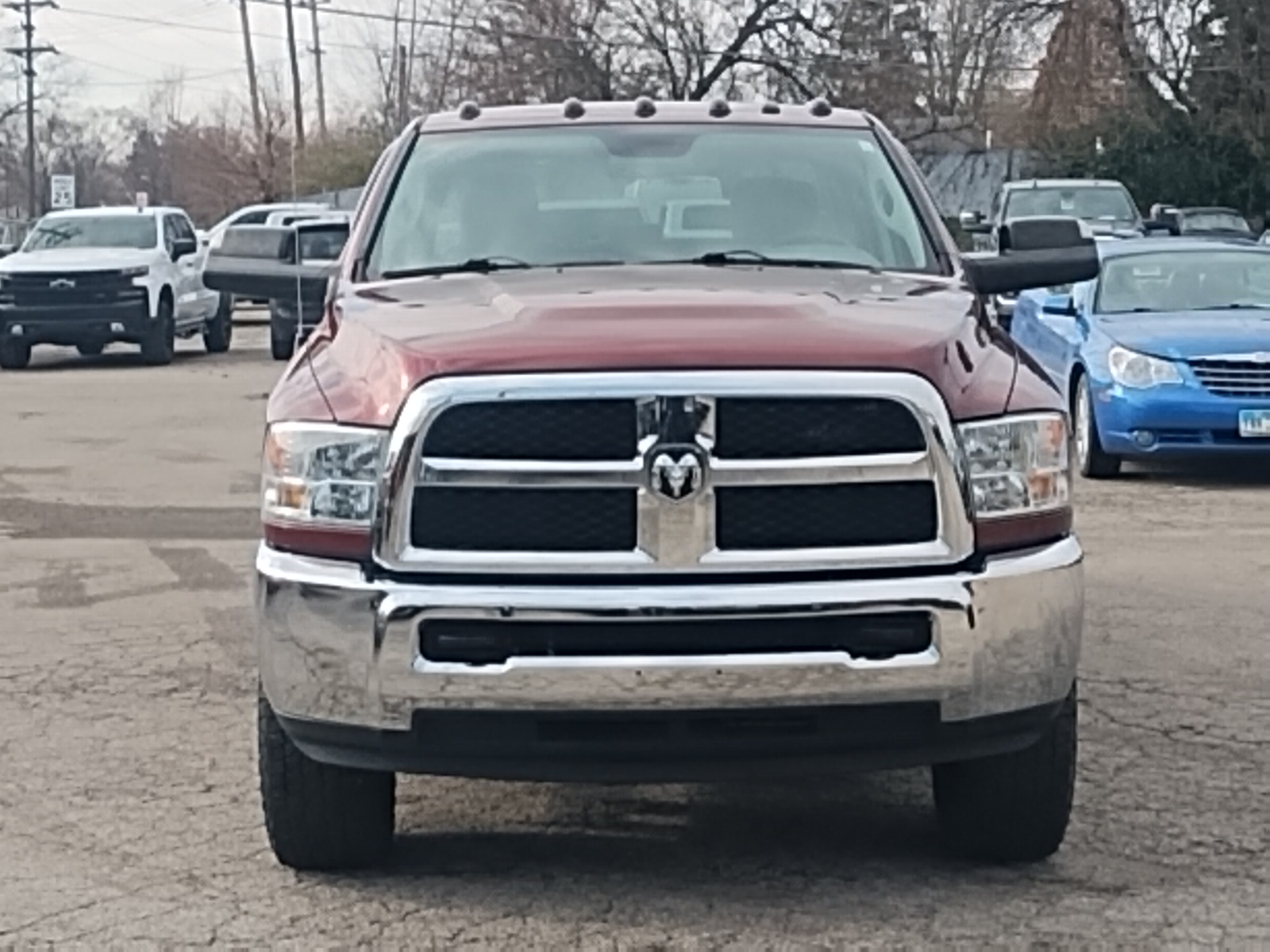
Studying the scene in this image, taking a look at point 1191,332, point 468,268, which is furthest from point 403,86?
point 468,268

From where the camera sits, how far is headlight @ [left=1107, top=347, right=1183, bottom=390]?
A: 12.5 metres

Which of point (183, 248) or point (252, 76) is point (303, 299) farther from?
point (252, 76)

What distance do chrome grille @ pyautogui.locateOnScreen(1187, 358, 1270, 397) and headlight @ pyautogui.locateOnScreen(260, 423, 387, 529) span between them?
27.4 feet

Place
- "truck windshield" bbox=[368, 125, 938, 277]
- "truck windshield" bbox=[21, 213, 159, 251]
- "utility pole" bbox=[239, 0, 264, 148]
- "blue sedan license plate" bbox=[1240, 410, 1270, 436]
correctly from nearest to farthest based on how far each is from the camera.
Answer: "truck windshield" bbox=[368, 125, 938, 277] → "blue sedan license plate" bbox=[1240, 410, 1270, 436] → "truck windshield" bbox=[21, 213, 159, 251] → "utility pole" bbox=[239, 0, 264, 148]

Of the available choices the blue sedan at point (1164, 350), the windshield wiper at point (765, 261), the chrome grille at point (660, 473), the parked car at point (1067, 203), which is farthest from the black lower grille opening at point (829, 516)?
the parked car at point (1067, 203)

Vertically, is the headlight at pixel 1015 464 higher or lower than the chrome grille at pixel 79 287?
higher

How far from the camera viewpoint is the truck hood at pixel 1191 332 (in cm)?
1244

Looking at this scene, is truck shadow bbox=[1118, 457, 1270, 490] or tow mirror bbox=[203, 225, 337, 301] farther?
truck shadow bbox=[1118, 457, 1270, 490]

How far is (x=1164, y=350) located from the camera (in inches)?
495

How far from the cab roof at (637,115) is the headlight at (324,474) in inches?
80.4

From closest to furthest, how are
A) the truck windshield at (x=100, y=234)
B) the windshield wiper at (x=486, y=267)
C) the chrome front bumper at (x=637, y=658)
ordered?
the chrome front bumper at (x=637, y=658) < the windshield wiper at (x=486, y=267) < the truck windshield at (x=100, y=234)

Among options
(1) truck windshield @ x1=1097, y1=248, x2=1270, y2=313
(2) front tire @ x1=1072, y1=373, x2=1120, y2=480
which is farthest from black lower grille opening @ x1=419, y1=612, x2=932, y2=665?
(1) truck windshield @ x1=1097, y1=248, x2=1270, y2=313

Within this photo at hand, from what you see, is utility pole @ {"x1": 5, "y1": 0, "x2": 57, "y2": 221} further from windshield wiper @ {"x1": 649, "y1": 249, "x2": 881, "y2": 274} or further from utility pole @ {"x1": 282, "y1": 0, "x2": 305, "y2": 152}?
windshield wiper @ {"x1": 649, "y1": 249, "x2": 881, "y2": 274}

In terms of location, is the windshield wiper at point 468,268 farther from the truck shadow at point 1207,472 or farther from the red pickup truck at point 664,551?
the truck shadow at point 1207,472
